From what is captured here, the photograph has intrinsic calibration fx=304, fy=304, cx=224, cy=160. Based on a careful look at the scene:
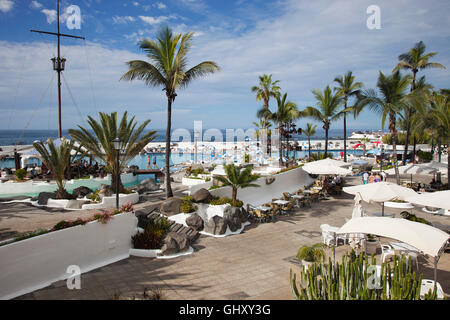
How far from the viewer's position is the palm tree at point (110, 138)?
1547 cm

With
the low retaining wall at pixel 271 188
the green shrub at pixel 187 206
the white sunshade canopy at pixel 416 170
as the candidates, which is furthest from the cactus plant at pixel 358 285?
the white sunshade canopy at pixel 416 170

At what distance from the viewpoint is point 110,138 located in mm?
15648

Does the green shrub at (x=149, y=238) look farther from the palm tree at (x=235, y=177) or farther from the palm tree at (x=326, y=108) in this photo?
the palm tree at (x=326, y=108)

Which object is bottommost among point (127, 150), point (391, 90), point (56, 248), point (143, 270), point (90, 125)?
point (143, 270)

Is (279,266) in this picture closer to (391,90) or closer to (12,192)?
(391,90)

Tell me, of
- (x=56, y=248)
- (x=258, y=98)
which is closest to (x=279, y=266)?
(x=56, y=248)

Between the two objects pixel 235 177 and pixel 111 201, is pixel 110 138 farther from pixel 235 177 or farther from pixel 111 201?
pixel 235 177

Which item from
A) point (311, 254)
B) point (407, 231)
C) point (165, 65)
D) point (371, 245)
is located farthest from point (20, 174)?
point (407, 231)

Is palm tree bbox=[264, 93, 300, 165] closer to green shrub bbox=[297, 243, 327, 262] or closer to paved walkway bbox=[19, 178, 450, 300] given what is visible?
paved walkway bbox=[19, 178, 450, 300]

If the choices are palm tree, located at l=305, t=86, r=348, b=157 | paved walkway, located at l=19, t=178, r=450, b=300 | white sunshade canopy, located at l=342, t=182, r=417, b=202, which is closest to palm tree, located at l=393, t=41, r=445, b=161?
palm tree, located at l=305, t=86, r=348, b=157

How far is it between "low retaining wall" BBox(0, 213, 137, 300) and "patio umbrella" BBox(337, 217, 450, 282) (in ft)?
21.7

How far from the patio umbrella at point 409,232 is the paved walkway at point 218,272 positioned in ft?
5.99

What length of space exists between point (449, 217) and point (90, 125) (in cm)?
1753

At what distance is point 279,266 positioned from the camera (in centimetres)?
844
